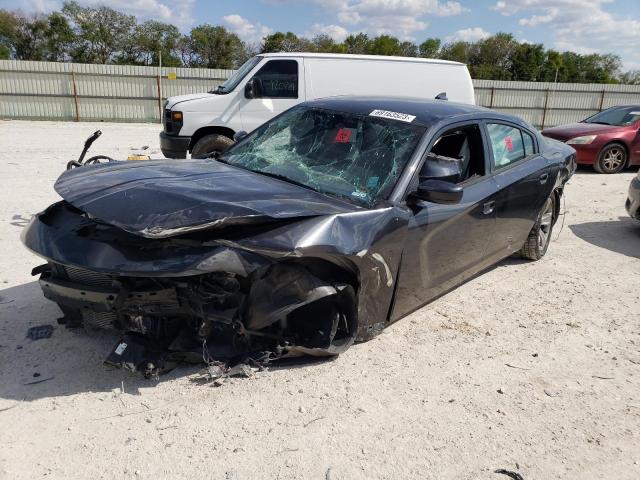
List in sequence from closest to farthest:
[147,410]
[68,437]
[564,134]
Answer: [68,437] < [147,410] < [564,134]

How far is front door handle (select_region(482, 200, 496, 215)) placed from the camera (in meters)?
4.15

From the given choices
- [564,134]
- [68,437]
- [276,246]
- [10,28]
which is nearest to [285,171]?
[276,246]

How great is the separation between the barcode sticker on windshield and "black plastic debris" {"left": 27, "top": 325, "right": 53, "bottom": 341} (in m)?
2.74

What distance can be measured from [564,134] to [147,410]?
1130cm

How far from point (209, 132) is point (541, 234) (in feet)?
18.1

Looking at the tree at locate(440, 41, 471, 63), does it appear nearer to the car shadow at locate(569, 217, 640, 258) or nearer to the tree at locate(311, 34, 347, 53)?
the tree at locate(311, 34, 347, 53)

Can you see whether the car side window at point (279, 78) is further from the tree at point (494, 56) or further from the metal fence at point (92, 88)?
the tree at point (494, 56)

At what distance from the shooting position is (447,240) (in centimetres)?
382

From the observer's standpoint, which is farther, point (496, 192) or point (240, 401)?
point (496, 192)

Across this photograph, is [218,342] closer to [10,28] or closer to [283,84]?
[283,84]

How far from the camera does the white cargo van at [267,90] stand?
28.2ft

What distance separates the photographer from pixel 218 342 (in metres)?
3.22

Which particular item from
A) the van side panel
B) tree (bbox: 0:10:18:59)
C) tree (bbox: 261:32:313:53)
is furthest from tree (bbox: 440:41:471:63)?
the van side panel

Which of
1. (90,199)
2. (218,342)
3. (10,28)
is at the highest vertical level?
(10,28)
